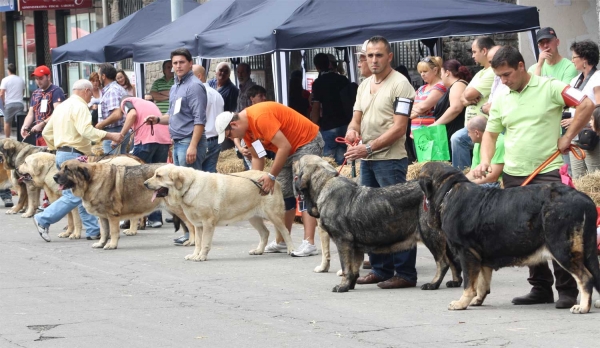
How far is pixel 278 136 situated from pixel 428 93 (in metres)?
3.50

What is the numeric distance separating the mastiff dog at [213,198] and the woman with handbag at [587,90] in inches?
126

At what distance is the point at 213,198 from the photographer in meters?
10.9

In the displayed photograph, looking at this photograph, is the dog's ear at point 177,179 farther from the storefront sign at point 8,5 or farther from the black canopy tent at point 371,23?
the storefront sign at point 8,5

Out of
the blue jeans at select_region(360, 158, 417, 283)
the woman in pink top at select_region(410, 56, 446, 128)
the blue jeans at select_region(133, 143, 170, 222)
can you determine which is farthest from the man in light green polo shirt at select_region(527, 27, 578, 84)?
the blue jeans at select_region(133, 143, 170, 222)

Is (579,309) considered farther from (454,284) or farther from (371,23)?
(371,23)

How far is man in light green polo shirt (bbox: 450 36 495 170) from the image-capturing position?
38.5ft

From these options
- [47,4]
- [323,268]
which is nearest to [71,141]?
[323,268]

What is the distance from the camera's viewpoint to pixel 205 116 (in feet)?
41.1

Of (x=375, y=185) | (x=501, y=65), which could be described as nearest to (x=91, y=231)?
(x=375, y=185)

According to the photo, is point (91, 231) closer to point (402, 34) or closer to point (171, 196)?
point (171, 196)

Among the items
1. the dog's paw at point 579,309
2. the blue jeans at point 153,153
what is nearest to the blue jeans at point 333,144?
the blue jeans at point 153,153

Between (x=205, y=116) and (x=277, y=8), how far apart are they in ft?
9.73

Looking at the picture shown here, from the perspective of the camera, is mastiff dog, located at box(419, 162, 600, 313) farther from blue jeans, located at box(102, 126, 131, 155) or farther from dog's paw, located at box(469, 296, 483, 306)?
blue jeans, located at box(102, 126, 131, 155)

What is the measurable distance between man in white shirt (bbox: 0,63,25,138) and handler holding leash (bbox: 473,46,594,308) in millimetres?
20287
